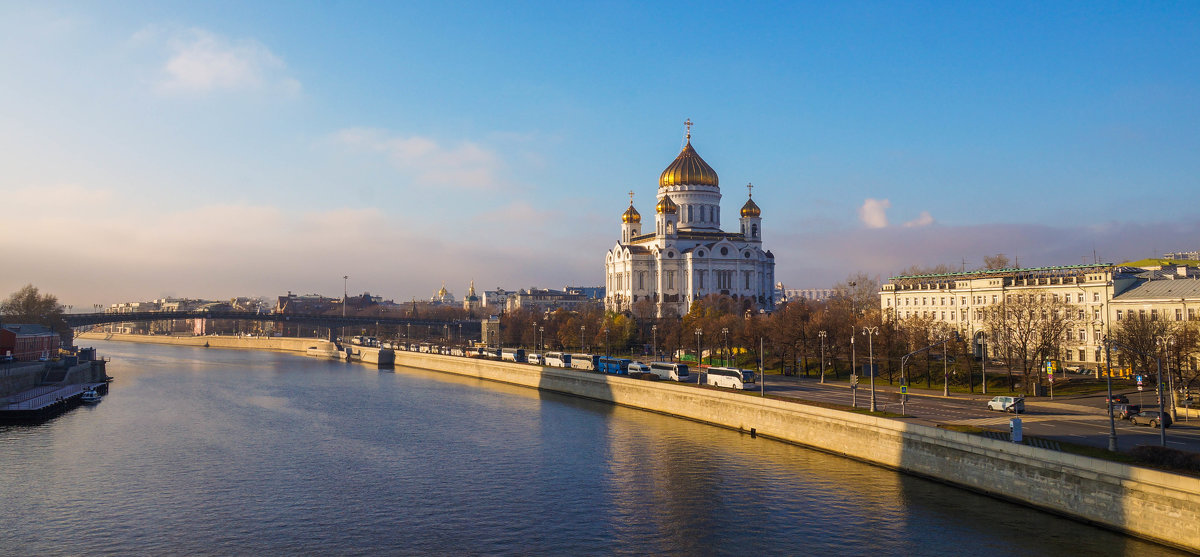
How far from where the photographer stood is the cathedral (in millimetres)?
109500

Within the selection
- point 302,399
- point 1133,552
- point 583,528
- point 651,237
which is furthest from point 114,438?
point 651,237

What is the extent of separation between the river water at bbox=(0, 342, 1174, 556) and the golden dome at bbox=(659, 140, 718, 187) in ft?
224

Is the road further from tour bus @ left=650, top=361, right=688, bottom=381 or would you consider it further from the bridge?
the bridge

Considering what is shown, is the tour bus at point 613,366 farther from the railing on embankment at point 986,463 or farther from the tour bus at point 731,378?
the railing on embankment at point 986,463

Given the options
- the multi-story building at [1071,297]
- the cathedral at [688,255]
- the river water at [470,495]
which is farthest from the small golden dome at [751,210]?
the river water at [470,495]

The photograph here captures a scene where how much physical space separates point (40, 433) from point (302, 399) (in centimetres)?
1970

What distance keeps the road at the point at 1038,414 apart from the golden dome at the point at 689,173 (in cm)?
6587

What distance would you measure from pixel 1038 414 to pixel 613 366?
110 feet

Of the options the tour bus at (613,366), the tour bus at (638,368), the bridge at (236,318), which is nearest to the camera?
the tour bus at (638,368)

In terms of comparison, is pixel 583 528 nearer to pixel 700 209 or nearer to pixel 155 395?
pixel 155 395

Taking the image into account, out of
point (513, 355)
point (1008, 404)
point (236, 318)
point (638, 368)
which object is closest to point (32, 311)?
point (236, 318)

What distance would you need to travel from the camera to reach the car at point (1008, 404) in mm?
37688

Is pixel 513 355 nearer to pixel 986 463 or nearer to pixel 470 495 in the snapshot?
pixel 470 495

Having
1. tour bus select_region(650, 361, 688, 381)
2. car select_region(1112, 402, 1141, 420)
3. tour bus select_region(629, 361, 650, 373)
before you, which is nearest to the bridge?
tour bus select_region(629, 361, 650, 373)
